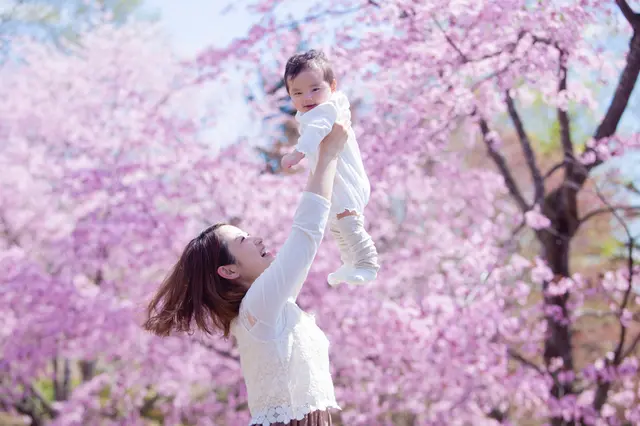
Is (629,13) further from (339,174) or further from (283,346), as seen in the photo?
(283,346)

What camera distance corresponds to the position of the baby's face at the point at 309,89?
2.12 m

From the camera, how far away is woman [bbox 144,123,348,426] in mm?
2061

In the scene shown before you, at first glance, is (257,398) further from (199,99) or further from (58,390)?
(199,99)

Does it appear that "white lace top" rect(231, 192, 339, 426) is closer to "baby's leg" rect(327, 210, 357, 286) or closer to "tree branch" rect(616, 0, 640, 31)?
"baby's leg" rect(327, 210, 357, 286)

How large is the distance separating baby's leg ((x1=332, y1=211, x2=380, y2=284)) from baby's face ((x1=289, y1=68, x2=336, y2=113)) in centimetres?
33

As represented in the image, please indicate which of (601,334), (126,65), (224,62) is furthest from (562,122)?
(126,65)

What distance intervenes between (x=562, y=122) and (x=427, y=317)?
1812 mm

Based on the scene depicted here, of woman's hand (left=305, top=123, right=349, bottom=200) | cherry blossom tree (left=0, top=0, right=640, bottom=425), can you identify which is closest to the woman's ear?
woman's hand (left=305, top=123, right=349, bottom=200)

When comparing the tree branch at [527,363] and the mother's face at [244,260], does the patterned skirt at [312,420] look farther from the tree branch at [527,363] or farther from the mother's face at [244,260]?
the tree branch at [527,363]

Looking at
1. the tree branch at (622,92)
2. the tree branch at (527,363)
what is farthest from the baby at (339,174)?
the tree branch at (527,363)

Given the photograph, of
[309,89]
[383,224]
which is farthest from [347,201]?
[383,224]

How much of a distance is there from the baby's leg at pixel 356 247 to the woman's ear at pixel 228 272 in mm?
367

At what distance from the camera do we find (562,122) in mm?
5637

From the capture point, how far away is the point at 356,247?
2.12 metres
